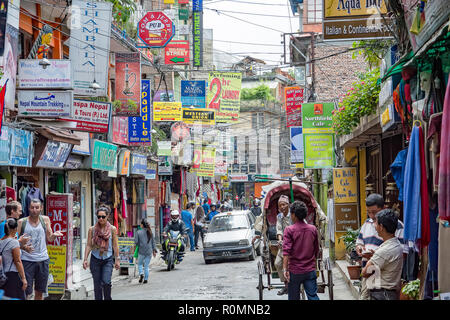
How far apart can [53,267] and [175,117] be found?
44.4ft

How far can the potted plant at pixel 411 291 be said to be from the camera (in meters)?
7.12

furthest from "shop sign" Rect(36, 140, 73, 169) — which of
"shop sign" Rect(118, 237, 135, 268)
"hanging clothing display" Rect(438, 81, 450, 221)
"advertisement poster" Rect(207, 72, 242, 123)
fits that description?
"hanging clothing display" Rect(438, 81, 450, 221)

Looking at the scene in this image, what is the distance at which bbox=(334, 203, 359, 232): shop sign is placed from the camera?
16.5 m

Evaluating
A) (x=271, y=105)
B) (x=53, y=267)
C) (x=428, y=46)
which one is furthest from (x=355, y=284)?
(x=271, y=105)

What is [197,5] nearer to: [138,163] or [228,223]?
[138,163]

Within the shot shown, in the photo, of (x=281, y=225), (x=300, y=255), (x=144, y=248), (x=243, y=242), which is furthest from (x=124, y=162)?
(x=300, y=255)

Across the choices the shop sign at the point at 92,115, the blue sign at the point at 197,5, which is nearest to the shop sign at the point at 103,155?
the shop sign at the point at 92,115

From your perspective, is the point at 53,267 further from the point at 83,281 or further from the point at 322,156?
the point at 322,156

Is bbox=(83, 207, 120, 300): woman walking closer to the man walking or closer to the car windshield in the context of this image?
the man walking

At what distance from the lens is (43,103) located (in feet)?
41.1

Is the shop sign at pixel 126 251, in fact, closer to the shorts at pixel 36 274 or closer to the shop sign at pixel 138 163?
the shorts at pixel 36 274

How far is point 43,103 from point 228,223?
10.8 meters

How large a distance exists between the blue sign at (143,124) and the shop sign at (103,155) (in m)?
1.07

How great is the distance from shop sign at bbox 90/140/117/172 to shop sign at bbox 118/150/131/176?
107 cm
